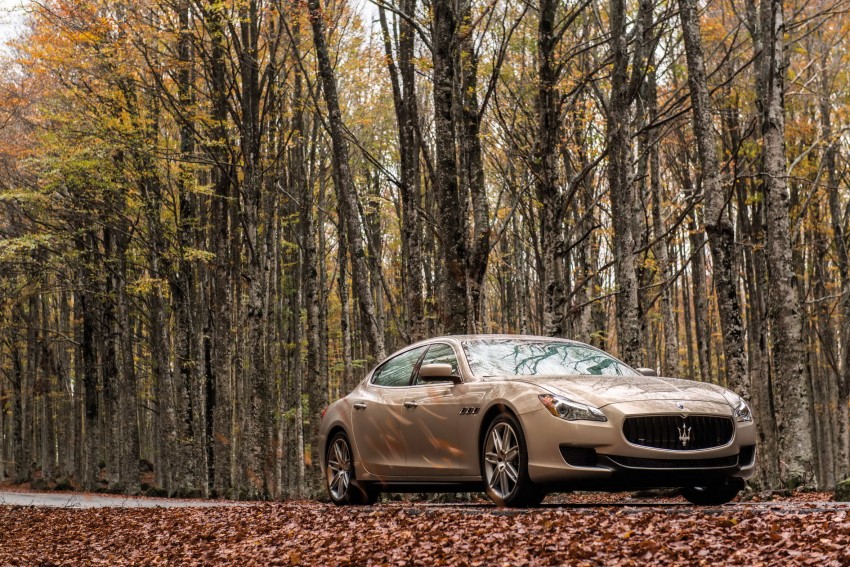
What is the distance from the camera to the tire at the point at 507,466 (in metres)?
7.77

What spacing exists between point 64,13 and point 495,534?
20.6 m

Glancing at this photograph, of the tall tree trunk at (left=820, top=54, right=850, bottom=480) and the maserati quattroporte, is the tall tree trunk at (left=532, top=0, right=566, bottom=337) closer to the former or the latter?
the maserati quattroporte

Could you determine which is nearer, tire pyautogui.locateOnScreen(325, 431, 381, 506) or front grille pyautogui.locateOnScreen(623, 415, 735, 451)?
front grille pyautogui.locateOnScreen(623, 415, 735, 451)

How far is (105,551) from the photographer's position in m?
9.32

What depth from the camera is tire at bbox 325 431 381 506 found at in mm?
10000

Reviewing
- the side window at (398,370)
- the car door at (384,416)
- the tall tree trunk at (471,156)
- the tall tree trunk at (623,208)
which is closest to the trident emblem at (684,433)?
the car door at (384,416)

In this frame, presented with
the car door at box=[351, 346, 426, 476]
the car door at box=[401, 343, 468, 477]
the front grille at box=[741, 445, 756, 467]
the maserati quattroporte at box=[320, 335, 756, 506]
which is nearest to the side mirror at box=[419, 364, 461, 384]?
the maserati quattroporte at box=[320, 335, 756, 506]

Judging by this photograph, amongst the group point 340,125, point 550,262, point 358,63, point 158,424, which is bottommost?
point 158,424

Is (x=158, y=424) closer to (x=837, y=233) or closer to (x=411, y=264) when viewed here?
(x=411, y=264)

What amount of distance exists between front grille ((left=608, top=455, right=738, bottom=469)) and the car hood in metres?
0.47

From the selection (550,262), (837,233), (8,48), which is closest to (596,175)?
(837,233)

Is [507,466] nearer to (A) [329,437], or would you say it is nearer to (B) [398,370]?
(B) [398,370]

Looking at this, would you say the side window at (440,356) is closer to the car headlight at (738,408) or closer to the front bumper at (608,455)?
the front bumper at (608,455)

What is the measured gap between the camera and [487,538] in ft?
20.7
